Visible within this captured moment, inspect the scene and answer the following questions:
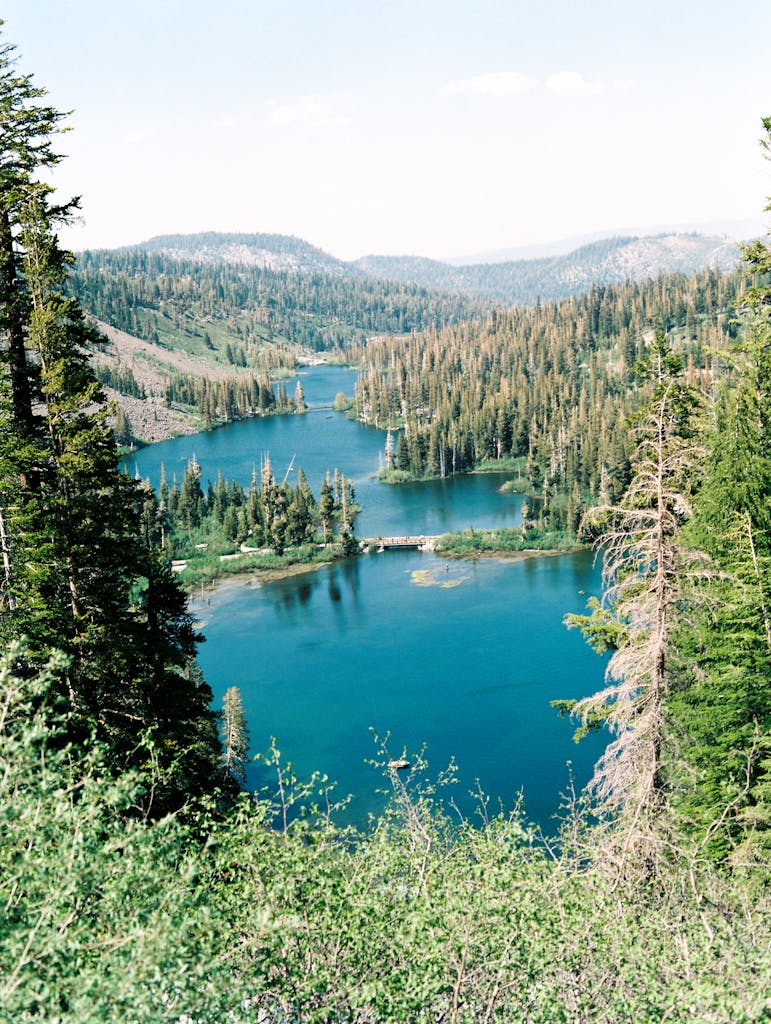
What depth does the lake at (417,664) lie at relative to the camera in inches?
1775

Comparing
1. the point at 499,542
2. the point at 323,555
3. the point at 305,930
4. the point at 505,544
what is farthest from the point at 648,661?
the point at 323,555

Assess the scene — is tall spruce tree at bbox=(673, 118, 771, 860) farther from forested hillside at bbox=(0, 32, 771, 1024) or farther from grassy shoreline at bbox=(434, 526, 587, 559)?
grassy shoreline at bbox=(434, 526, 587, 559)

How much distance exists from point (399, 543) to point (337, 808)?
7480cm

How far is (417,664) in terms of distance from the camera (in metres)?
59.4

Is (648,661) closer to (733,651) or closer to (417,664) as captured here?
(733,651)

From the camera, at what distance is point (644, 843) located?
15.8 m

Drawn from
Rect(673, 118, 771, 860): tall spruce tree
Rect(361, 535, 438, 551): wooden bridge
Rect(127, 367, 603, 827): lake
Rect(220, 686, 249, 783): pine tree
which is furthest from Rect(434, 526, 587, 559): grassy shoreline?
Rect(673, 118, 771, 860): tall spruce tree

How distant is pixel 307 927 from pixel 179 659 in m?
12.1

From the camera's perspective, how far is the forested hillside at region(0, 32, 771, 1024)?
7.99 m

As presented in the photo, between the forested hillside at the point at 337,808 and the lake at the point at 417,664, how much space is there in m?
12.2

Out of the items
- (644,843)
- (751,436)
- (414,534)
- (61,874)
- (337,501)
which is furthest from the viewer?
(337,501)

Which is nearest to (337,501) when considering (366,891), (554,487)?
(554,487)

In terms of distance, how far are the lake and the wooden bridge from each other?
77.0 inches

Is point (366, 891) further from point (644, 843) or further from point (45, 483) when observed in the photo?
point (45, 483)
